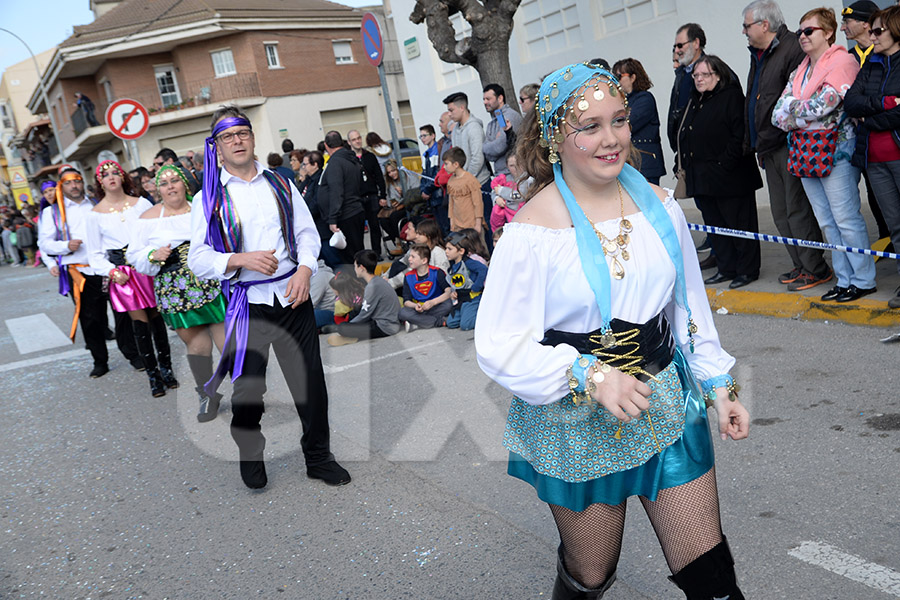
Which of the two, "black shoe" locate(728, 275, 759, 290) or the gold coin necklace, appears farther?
"black shoe" locate(728, 275, 759, 290)

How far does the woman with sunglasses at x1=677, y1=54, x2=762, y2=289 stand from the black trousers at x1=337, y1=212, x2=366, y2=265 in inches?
185

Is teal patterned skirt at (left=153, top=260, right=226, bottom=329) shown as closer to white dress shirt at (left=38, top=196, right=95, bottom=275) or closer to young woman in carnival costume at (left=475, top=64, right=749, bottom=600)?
white dress shirt at (left=38, top=196, right=95, bottom=275)

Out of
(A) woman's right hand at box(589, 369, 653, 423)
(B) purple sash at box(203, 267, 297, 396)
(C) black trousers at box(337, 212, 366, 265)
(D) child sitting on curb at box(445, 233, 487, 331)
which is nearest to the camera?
(A) woman's right hand at box(589, 369, 653, 423)

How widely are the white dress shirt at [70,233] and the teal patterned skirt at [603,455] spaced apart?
6956mm

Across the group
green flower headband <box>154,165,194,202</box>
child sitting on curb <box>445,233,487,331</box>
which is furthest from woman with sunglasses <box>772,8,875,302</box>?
green flower headband <box>154,165,194,202</box>

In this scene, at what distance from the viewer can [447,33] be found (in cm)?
1044

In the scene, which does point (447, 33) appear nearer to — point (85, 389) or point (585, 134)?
point (85, 389)

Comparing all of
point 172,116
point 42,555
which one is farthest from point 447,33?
point 172,116

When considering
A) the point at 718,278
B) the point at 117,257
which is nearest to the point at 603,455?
the point at 718,278

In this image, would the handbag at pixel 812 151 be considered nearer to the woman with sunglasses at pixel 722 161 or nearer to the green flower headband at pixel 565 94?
the woman with sunglasses at pixel 722 161

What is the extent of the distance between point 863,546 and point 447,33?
8.61 metres

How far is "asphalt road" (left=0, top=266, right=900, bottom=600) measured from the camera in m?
3.36

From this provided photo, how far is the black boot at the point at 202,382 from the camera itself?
6.34 meters

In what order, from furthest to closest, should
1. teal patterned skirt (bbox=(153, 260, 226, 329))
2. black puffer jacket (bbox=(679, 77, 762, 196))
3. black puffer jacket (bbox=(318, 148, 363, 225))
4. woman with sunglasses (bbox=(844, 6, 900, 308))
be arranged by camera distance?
black puffer jacket (bbox=(318, 148, 363, 225)), black puffer jacket (bbox=(679, 77, 762, 196)), teal patterned skirt (bbox=(153, 260, 226, 329)), woman with sunglasses (bbox=(844, 6, 900, 308))
